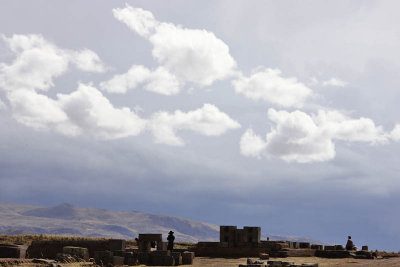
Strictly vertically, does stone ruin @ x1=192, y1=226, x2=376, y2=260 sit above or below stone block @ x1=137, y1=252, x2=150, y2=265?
above

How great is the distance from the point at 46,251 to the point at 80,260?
1020 centimetres

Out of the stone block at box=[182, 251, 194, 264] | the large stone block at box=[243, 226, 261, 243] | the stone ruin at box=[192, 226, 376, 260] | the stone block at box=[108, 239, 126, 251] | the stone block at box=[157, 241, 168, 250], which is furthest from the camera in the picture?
the large stone block at box=[243, 226, 261, 243]

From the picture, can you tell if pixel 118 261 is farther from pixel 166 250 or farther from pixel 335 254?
pixel 335 254

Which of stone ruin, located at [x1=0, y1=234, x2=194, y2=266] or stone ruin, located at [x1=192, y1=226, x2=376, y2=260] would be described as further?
stone ruin, located at [x1=192, y1=226, x2=376, y2=260]

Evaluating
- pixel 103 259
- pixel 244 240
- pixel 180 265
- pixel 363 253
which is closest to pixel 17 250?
pixel 103 259

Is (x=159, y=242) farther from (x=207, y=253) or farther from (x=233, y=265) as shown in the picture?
(x=233, y=265)

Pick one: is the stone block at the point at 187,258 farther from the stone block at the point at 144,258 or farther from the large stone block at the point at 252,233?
the large stone block at the point at 252,233

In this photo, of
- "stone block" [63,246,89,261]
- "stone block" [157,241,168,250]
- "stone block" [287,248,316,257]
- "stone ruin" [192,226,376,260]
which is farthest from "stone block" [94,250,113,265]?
"stone block" [287,248,316,257]

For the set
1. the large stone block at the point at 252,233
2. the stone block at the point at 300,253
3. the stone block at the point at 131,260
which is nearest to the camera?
the stone block at the point at 131,260

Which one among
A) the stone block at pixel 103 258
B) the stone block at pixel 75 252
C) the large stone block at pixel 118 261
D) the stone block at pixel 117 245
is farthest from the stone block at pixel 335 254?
the stone block at pixel 75 252

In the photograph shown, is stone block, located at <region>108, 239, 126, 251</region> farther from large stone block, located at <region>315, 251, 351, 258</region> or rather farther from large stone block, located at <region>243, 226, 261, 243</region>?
large stone block, located at <region>315, 251, 351, 258</region>

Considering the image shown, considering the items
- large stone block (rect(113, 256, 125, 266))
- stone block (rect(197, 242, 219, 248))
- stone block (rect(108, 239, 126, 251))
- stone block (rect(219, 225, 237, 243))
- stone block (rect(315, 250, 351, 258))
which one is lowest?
large stone block (rect(113, 256, 125, 266))

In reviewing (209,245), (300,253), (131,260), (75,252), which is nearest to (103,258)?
(131,260)

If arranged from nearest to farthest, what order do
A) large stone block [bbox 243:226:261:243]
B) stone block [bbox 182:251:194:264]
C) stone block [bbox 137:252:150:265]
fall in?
stone block [bbox 137:252:150:265] < stone block [bbox 182:251:194:264] < large stone block [bbox 243:226:261:243]
